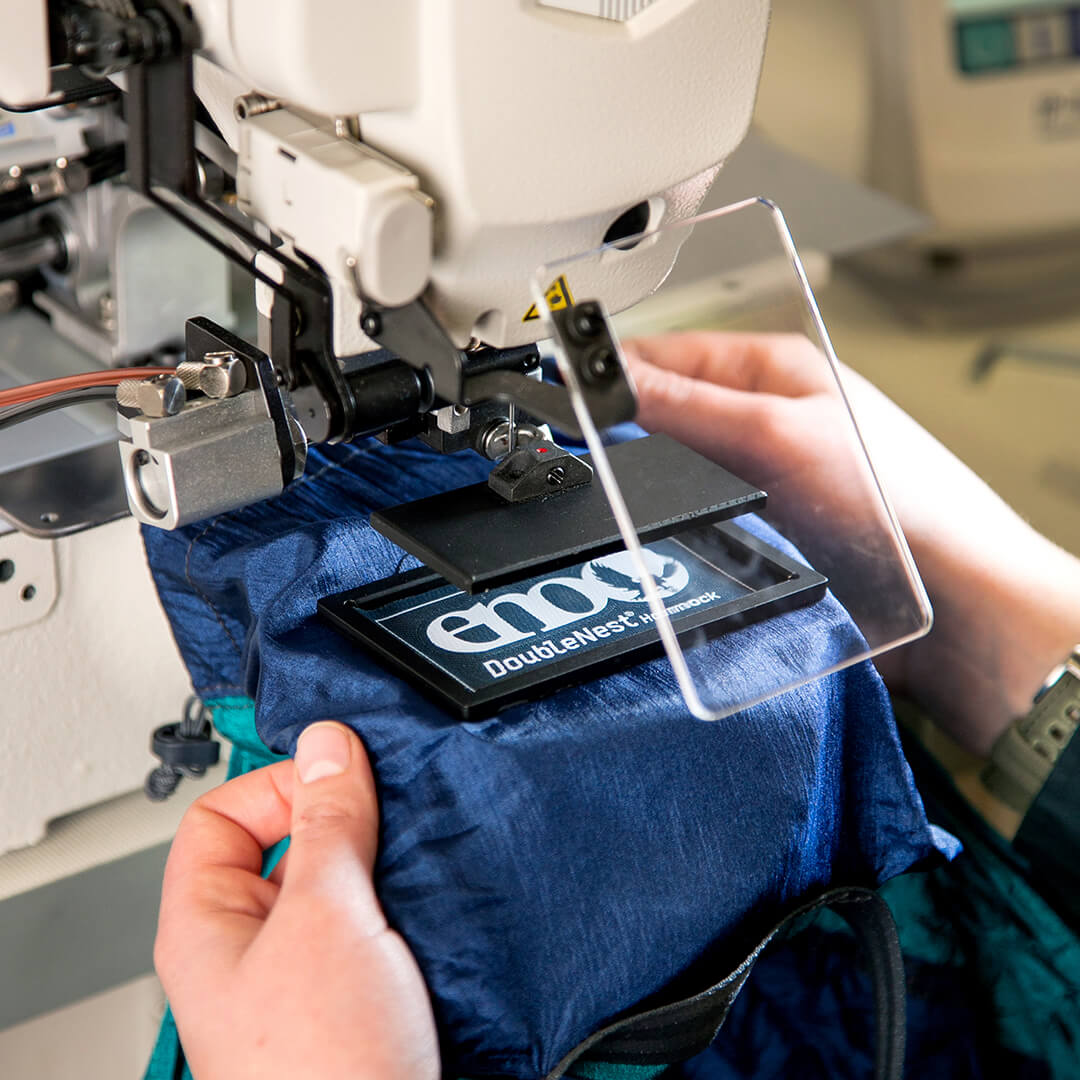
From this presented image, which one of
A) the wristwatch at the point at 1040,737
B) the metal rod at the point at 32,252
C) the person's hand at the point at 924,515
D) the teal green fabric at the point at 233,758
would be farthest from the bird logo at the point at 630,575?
the metal rod at the point at 32,252

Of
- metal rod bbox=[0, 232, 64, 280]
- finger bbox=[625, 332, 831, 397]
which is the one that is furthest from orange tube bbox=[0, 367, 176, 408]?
finger bbox=[625, 332, 831, 397]

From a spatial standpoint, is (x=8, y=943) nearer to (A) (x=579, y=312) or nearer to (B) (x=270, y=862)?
(B) (x=270, y=862)

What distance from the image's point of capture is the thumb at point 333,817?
0.64 meters

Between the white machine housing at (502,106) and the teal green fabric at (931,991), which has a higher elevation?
the white machine housing at (502,106)

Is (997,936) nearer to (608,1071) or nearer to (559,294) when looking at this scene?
(608,1071)

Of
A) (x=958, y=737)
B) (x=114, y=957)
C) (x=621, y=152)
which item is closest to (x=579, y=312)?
(x=621, y=152)

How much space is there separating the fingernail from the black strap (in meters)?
0.19

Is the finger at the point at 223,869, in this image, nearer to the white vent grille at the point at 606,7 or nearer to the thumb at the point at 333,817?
the thumb at the point at 333,817

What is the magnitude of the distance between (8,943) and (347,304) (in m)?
0.55

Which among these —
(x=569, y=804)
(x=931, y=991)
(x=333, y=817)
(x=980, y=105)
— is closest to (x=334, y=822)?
(x=333, y=817)

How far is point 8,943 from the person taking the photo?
3.02 ft

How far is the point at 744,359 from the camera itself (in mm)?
1078

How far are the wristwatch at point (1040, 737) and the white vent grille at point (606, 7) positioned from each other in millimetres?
560

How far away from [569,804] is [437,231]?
0.94 feet
